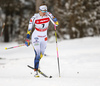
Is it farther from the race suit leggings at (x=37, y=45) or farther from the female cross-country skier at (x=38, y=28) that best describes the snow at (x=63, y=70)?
the female cross-country skier at (x=38, y=28)

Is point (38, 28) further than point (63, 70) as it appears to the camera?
No

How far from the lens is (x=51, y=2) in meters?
22.2

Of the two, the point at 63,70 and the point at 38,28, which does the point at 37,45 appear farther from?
the point at 63,70

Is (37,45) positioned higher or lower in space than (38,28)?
lower

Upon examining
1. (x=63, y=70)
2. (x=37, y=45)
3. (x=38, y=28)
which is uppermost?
(x=38, y=28)

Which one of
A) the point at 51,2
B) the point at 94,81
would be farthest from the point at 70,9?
the point at 94,81

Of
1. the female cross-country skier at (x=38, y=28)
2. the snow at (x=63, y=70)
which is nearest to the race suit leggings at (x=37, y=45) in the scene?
the female cross-country skier at (x=38, y=28)

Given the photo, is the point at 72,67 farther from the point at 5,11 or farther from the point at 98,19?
the point at 5,11

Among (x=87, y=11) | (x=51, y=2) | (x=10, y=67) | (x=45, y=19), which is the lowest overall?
(x=10, y=67)

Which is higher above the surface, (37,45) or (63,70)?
(37,45)

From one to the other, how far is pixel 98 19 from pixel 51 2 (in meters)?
8.15

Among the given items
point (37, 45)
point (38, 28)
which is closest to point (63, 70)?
point (37, 45)

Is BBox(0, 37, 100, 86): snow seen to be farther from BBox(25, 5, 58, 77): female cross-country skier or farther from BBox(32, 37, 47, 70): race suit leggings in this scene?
BBox(25, 5, 58, 77): female cross-country skier

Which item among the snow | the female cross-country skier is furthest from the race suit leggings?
the snow
